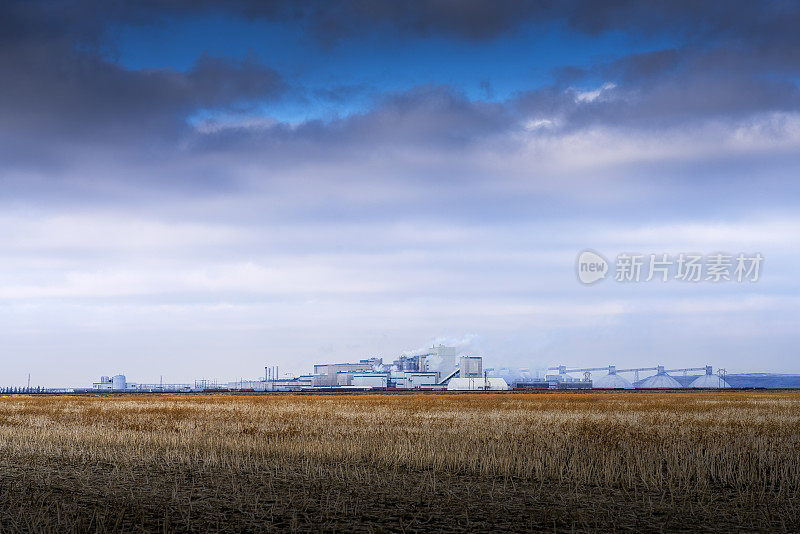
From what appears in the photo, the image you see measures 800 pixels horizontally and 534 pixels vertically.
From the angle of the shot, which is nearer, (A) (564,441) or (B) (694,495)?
(B) (694,495)

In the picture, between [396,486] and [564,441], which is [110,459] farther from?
[564,441]

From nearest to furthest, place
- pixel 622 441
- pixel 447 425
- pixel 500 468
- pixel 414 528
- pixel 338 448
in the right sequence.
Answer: pixel 414 528, pixel 500 468, pixel 338 448, pixel 622 441, pixel 447 425

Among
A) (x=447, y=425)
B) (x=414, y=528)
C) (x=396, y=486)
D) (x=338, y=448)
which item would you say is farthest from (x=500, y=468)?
(x=447, y=425)

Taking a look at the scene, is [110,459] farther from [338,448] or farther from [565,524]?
[565,524]

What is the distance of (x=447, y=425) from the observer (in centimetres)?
3175

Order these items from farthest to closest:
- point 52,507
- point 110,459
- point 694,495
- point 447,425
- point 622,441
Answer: point 447,425 < point 622,441 < point 110,459 < point 694,495 < point 52,507

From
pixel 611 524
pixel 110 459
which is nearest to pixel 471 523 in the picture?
pixel 611 524

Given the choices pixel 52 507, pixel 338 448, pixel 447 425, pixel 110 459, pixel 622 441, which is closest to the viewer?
pixel 52 507

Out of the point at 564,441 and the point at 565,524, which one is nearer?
the point at 565,524

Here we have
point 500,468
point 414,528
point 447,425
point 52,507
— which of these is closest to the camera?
point 414,528

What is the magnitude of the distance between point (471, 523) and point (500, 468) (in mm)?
6099

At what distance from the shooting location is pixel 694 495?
1424 centimetres

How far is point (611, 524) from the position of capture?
1133 cm

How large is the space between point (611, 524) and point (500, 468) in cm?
601
